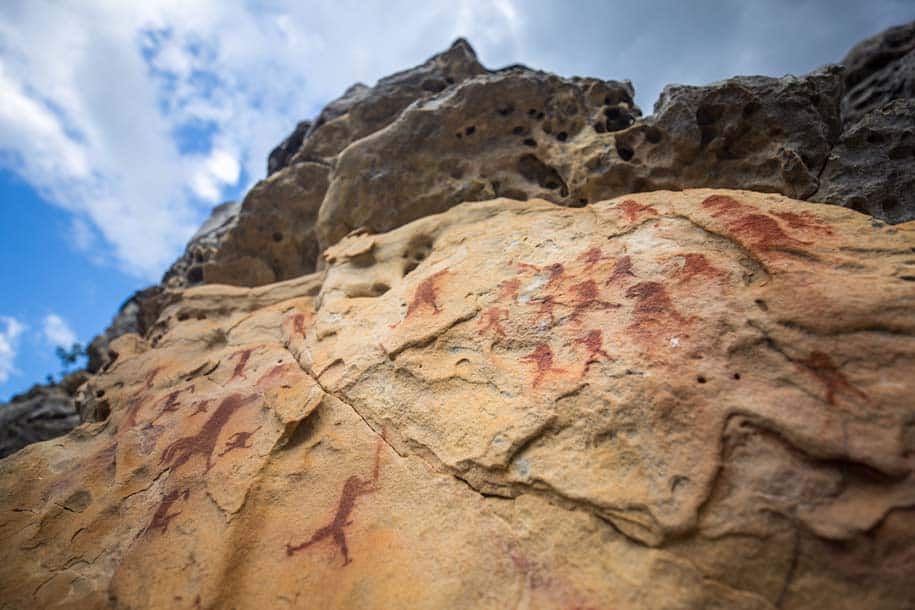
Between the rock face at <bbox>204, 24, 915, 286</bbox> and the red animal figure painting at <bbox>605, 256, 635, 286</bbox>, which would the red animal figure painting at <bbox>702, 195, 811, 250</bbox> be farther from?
the rock face at <bbox>204, 24, 915, 286</bbox>

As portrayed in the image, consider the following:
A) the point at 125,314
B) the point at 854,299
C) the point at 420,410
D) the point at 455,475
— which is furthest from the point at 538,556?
the point at 125,314

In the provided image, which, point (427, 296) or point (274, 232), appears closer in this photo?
point (427, 296)

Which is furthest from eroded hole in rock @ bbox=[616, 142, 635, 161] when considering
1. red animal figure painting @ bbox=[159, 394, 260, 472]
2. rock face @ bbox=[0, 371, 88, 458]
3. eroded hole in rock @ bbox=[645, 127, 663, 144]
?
rock face @ bbox=[0, 371, 88, 458]

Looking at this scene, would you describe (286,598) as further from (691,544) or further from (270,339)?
(270,339)

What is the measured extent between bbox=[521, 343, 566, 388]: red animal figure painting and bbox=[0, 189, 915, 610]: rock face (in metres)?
0.01

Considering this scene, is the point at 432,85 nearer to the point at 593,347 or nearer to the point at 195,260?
the point at 195,260

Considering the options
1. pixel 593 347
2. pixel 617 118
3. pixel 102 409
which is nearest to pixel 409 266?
pixel 593 347

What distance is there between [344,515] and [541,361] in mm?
1623

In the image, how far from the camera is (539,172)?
5609mm

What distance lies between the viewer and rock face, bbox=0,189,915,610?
73.4 inches

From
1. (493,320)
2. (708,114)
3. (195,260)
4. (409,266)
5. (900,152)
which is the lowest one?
(493,320)

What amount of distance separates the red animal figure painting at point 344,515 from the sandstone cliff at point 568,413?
0.06ft

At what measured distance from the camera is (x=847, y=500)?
1813mm

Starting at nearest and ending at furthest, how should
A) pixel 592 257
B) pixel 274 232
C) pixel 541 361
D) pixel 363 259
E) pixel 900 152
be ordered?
1. pixel 541 361
2. pixel 592 257
3. pixel 900 152
4. pixel 363 259
5. pixel 274 232
